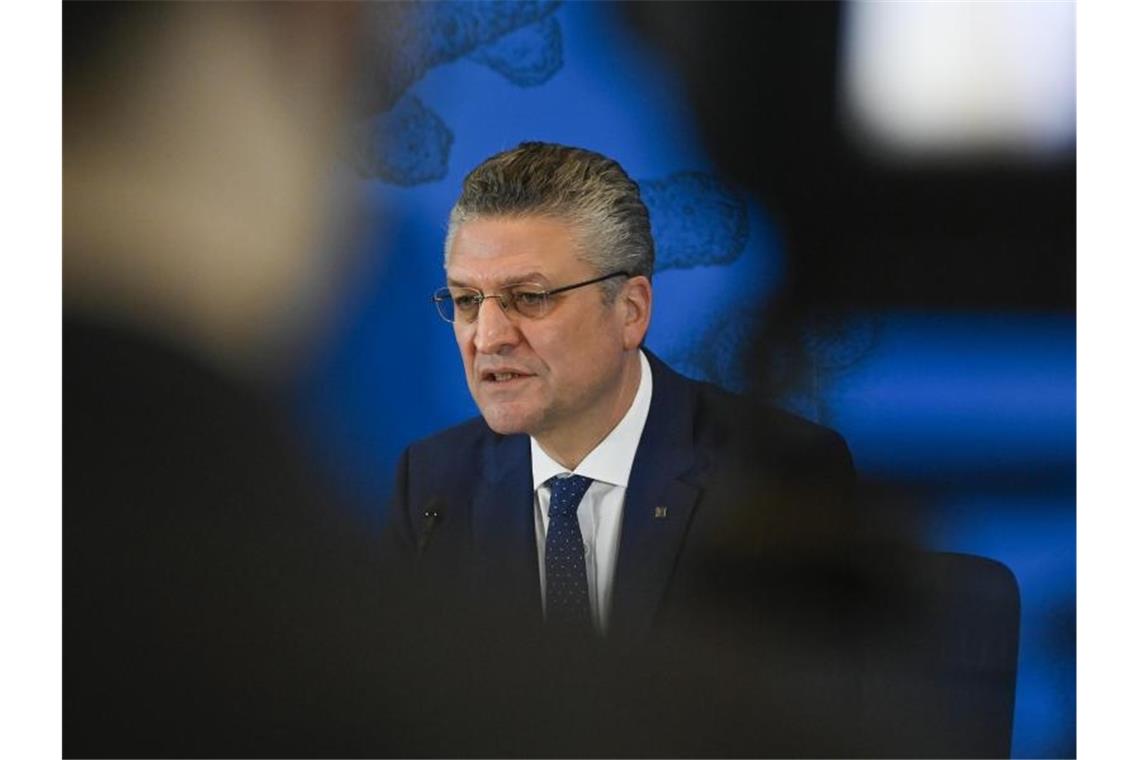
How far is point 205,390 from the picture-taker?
2.62 m

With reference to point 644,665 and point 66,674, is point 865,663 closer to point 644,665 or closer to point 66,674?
point 644,665

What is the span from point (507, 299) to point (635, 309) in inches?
10.8

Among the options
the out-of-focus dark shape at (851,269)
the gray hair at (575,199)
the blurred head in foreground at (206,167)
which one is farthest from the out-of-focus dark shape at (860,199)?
the blurred head in foreground at (206,167)

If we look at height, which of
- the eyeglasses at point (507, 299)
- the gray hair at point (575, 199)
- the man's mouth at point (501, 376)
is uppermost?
the gray hair at point (575, 199)

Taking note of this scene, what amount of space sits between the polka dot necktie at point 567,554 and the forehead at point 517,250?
45 centimetres

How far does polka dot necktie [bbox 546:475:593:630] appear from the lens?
251cm

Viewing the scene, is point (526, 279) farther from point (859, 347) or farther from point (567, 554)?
point (859, 347)

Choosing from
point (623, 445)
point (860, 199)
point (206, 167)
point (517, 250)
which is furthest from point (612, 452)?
point (206, 167)

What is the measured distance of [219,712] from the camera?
2.66 meters

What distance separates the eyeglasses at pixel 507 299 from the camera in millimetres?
2432

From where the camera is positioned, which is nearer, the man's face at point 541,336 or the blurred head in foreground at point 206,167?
the man's face at point 541,336

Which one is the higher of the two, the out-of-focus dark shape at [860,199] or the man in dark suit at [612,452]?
the out-of-focus dark shape at [860,199]

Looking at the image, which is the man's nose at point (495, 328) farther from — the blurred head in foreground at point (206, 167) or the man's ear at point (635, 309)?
the blurred head in foreground at point (206, 167)
